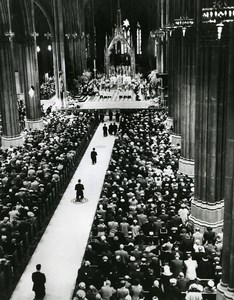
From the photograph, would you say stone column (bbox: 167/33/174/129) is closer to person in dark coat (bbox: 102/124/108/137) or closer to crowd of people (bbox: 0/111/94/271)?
person in dark coat (bbox: 102/124/108/137)

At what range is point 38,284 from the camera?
1672cm

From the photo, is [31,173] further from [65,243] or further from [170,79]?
[170,79]

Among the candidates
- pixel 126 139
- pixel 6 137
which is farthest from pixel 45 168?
pixel 6 137

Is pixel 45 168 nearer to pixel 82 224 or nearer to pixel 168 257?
pixel 82 224

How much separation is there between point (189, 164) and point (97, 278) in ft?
44.2

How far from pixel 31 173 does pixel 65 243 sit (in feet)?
19.5

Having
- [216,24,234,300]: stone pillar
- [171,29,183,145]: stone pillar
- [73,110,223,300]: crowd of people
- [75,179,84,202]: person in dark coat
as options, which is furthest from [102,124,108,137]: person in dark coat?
[216,24,234,300]: stone pillar

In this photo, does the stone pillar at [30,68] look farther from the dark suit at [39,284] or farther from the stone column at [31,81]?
the dark suit at [39,284]

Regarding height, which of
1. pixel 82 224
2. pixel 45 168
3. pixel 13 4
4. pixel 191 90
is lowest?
pixel 82 224

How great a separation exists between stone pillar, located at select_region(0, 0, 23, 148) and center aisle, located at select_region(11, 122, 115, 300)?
28.0 ft

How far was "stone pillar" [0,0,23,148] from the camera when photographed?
1404 inches

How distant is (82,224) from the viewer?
23422 millimetres

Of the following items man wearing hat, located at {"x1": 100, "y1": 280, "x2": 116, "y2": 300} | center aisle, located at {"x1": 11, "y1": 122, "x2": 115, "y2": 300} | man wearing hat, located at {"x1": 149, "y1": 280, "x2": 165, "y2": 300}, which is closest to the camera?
man wearing hat, located at {"x1": 149, "y1": 280, "x2": 165, "y2": 300}

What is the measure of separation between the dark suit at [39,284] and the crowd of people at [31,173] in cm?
130
